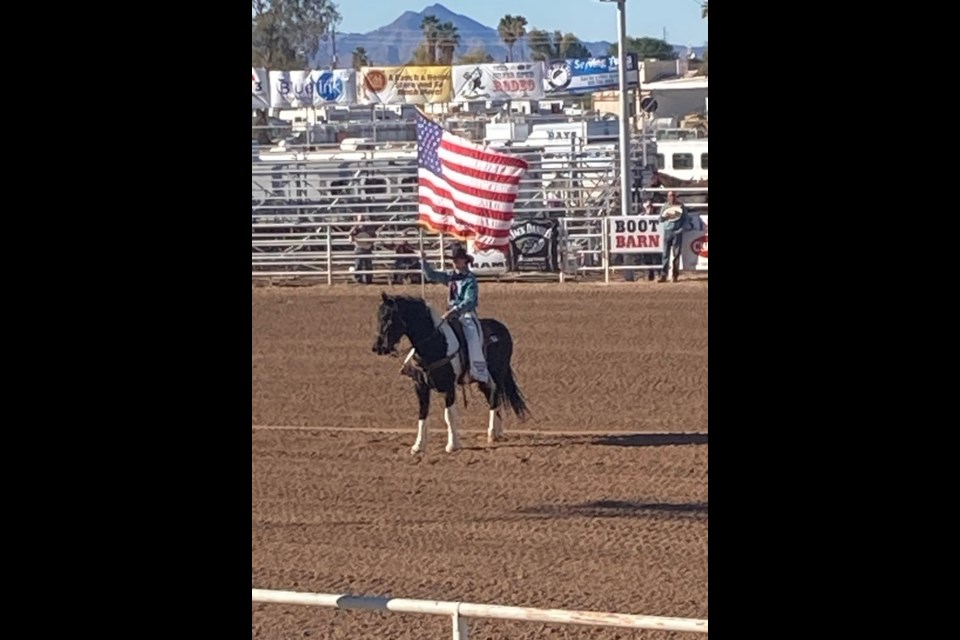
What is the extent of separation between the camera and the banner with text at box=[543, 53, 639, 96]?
4203cm

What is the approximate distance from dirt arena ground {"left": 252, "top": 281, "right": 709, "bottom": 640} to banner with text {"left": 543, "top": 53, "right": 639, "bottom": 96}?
79.8ft

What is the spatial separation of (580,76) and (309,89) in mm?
7546

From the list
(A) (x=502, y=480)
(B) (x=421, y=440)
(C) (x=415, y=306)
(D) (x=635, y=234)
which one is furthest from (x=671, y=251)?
(A) (x=502, y=480)

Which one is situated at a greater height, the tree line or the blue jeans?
the tree line

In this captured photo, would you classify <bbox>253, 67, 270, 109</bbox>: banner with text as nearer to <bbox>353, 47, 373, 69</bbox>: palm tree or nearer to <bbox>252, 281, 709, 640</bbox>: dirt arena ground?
<bbox>353, 47, 373, 69</bbox>: palm tree

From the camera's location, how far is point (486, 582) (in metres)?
8.12

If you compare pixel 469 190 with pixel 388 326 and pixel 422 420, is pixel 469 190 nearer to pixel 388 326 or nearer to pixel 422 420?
pixel 388 326

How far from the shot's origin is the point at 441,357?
39.6ft

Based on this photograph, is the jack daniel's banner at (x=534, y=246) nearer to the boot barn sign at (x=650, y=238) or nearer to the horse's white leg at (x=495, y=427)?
the boot barn sign at (x=650, y=238)

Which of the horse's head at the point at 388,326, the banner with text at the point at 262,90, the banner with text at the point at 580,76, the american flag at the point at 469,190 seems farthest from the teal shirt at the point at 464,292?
the banner with text at the point at 262,90

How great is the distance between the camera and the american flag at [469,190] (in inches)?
721

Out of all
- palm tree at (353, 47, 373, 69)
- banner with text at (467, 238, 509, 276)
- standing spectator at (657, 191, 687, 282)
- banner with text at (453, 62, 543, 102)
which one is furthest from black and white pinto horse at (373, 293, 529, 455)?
palm tree at (353, 47, 373, 69)

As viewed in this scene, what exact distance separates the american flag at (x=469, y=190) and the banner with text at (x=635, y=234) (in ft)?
8.63
